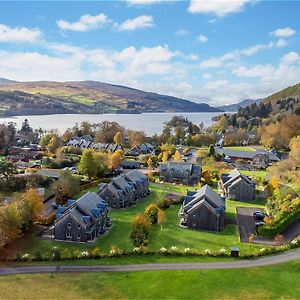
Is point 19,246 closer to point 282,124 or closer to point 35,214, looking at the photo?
point 35,214

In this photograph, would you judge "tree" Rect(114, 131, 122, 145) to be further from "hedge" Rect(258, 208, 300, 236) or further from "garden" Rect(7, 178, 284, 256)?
"hedge" Rect(258, 208, 300, 236)

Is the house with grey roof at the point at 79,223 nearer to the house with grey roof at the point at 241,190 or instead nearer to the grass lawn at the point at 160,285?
the grass lawn at the point at 160,285

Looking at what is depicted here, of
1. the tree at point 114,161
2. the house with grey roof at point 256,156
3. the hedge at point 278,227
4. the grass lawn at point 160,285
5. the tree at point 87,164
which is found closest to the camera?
the grass lawn at point 160,285

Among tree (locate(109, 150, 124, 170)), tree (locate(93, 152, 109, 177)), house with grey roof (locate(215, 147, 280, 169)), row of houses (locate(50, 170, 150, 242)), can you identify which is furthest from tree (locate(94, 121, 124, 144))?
row of houses (locate(50, 170, 150, 242))

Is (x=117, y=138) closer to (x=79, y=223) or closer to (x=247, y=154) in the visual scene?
(x=247, y=154)

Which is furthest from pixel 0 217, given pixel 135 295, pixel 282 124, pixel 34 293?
pixel 282 124

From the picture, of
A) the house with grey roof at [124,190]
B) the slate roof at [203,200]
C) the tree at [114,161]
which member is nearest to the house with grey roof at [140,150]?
the tree at [114,161]
